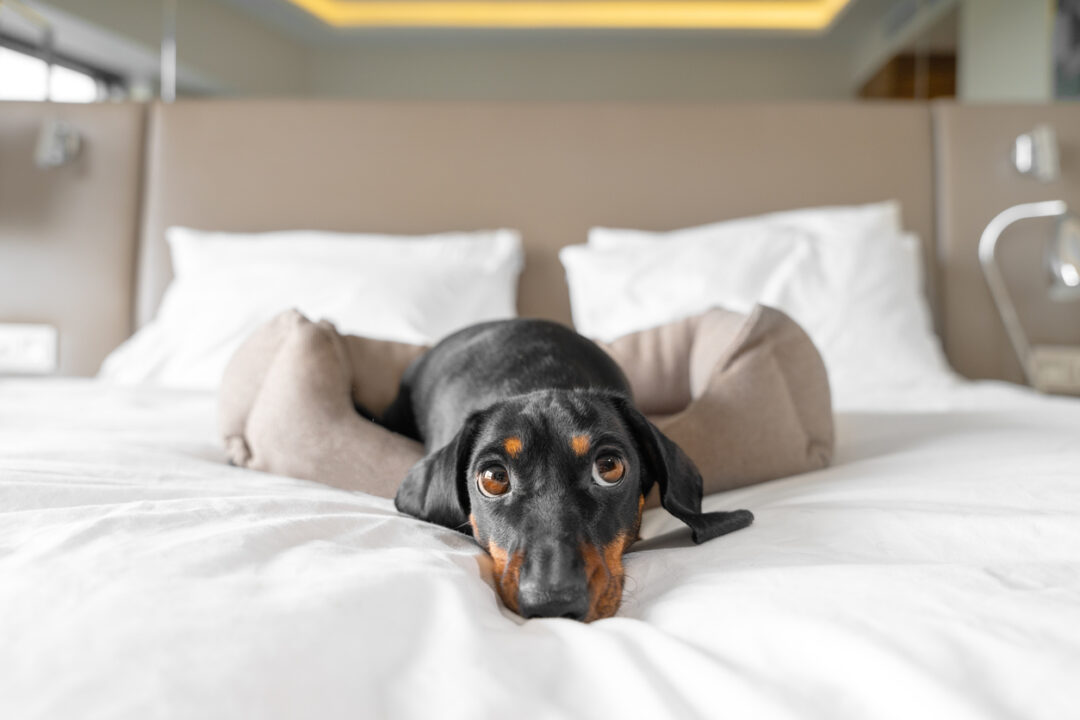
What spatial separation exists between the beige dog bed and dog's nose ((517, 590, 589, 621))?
1.81 feet

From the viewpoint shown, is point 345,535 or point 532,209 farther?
point 532,209

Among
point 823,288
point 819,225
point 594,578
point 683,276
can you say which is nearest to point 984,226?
point 819,225

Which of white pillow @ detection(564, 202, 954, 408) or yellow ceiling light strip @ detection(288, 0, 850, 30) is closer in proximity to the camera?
white pillow @ detection(564, 202, 954, 408)

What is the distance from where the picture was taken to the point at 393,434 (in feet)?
4.53

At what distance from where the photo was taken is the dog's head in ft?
2.68

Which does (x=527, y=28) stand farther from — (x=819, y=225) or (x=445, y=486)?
(x=445, y=486)

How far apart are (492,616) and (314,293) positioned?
189 cm

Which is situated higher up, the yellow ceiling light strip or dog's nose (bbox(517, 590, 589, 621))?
the yellow ceiling light strip

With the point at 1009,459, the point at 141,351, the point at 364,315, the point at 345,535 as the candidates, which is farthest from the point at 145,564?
the point at 141,351

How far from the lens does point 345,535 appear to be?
2.85 ft

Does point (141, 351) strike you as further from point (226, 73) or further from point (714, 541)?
point (226, 73)

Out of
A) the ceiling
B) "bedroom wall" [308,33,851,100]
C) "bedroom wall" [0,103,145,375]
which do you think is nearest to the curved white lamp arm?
"bedroom wall" [308,33,851,100]

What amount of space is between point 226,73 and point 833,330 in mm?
4085

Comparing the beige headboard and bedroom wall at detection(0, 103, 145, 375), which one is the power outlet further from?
the beige headboard
